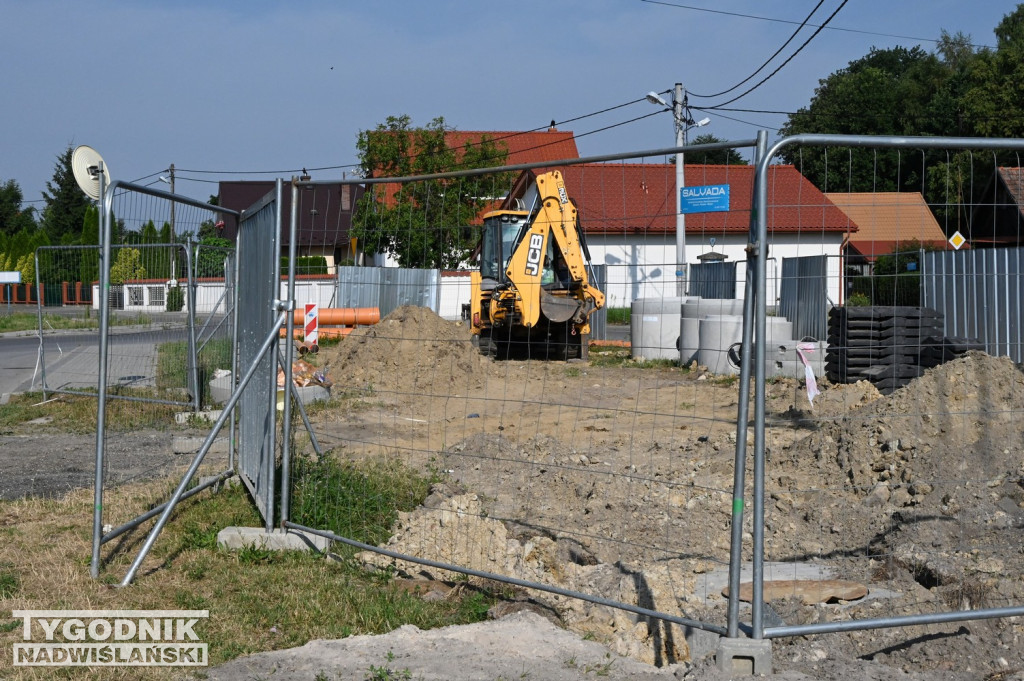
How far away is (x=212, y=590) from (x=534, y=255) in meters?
11.8

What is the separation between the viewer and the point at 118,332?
965cm

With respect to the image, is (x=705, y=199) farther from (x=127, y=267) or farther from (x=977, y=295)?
(x=977, y=295)

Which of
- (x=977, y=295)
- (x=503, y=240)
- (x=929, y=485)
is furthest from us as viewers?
(x=503, y=240)

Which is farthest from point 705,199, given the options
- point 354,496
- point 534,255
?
point 534,255

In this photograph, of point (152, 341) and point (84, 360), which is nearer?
point (152, 341)

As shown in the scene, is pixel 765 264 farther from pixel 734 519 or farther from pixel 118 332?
pixel 118 332

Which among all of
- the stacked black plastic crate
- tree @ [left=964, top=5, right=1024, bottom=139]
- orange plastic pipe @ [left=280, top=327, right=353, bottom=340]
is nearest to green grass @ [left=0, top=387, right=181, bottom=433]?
orange plastic pipe @ [left=280, top=327, right=353, bottom=340]

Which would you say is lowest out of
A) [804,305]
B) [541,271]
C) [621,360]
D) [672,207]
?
[621,360]

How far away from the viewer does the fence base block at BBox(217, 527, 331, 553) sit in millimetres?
5586

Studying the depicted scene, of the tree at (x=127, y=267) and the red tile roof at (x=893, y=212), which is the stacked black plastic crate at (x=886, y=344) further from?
the tree at (x=127, y=267)

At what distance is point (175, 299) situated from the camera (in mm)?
9977

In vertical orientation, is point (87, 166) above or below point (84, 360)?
above

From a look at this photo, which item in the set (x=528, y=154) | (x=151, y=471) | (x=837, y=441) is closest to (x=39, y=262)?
(x=151, y=471)

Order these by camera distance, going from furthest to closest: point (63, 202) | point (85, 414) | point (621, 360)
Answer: point (63, 202) < point (621, 360) < point (85, 414)
